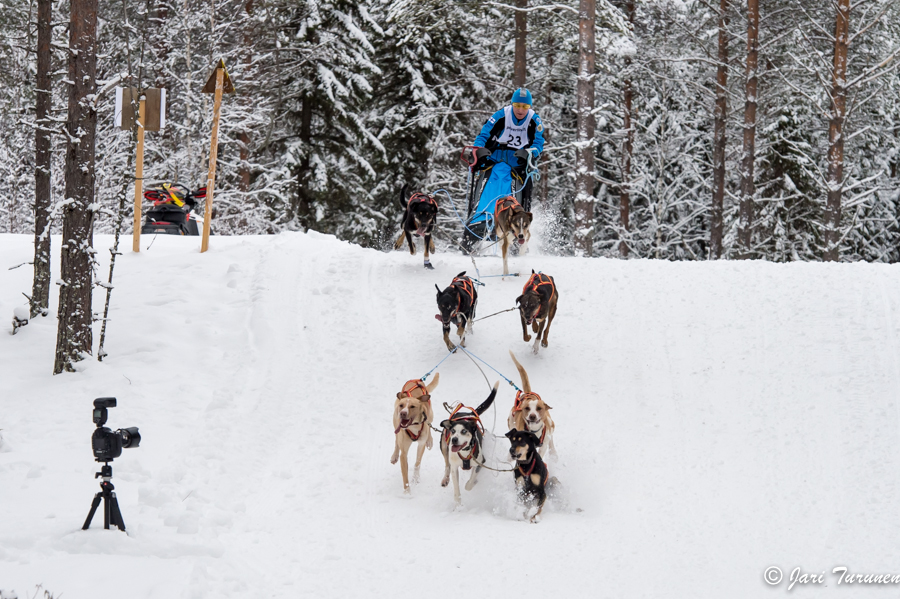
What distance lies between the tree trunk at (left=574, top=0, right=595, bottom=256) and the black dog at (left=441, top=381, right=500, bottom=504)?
324 inches

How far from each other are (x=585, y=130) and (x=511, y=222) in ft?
15.9

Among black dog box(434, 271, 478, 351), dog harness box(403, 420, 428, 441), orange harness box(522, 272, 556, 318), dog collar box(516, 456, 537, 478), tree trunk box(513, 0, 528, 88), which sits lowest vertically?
dog collar box(516, 456, 537, 478)

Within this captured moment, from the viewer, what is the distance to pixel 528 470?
5312 millimetres

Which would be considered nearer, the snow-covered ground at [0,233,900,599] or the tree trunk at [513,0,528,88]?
the snow-covered ground at [0,233,900,599]

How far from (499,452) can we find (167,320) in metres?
4.36

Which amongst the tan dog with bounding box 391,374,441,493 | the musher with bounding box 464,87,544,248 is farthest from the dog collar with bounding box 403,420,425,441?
the musher with bounding box 464,87,544,248

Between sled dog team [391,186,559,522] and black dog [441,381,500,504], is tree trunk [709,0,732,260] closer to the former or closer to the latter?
sled dog team [391,186,559,522]

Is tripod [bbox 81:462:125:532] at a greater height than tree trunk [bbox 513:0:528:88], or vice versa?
tree trunk [bbox 513:0:528:88]

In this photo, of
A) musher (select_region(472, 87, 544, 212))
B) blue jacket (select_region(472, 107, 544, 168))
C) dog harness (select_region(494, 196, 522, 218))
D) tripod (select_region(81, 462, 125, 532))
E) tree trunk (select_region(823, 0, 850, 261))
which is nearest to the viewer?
tripod (select_region(81, 462, 125, 532))

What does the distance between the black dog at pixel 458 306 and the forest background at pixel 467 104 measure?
5985 mm

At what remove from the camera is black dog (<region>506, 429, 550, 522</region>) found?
207 inches

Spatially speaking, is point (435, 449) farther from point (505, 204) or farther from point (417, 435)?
point (505, 204)

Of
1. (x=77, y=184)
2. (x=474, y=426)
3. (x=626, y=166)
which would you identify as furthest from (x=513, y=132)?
(x=626, y=166)

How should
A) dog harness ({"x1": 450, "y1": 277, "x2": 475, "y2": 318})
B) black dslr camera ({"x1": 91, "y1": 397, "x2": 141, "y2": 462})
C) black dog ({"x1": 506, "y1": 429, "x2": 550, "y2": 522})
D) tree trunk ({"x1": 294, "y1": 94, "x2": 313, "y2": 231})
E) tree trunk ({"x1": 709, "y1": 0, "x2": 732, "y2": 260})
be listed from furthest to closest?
1. tree trunk ({"x1": 294, "y1": 94, "x2": 313, "y2": 231})
2. tree trunk ({"x1": 709, "y1": 0, "x2": 732, "y2": 260})
3. dog harness ({"x1": 450, "y1": 277, "x2": 475, "y2": 318})
4. black dog ({"x1": 506, "y1": 429, "x2": 550, "y2": 522})
5. black dslr camera ({"x1": 91, "y1": 397, "x2": 141, "y2": 462})
